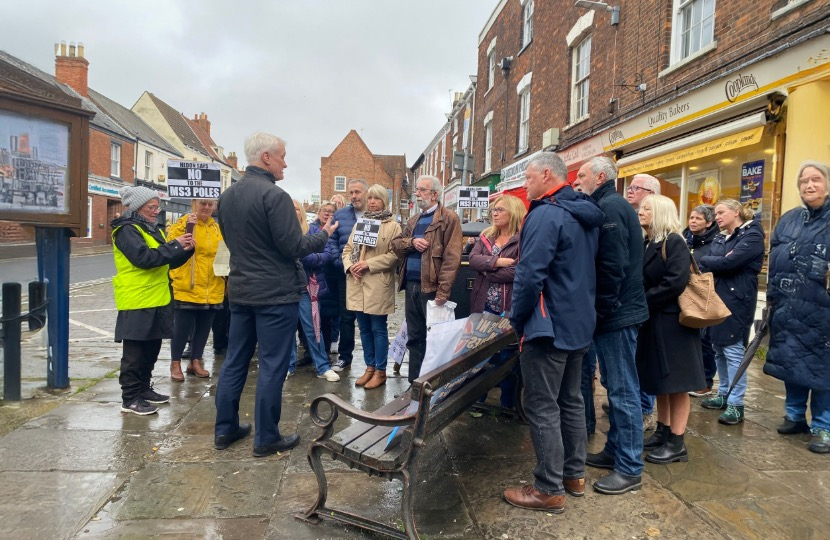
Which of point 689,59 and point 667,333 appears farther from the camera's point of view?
point 689,59

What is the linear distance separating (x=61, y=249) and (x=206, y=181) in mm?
1982

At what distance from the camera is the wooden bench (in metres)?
2.54

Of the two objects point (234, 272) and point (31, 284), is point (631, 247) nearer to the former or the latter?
point (234, 272)

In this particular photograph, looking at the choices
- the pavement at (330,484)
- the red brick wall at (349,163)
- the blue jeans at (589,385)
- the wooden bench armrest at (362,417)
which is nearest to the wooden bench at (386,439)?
the wooden bench armrest at (362,417)

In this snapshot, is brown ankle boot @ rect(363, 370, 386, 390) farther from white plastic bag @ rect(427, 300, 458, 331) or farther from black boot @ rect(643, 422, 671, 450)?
black boot @ rect(643, 422, 671, 450)

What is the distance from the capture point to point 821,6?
20.3 ft

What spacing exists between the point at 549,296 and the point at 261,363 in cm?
195

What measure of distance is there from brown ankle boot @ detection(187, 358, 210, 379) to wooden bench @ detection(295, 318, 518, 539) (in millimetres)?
3055

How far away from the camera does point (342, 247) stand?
5746mm

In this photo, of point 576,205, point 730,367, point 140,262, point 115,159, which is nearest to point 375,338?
point 140,262

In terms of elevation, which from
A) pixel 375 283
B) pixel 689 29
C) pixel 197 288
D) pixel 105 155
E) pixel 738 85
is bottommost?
pixel 197 288

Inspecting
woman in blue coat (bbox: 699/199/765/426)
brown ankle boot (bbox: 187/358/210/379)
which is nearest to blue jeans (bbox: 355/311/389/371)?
brown ankle boot (bbox: 187/358/210/379)

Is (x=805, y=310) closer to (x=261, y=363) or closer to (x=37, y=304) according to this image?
(x=261, y=363)

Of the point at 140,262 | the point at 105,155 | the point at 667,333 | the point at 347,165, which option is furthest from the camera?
the point at 347,165
